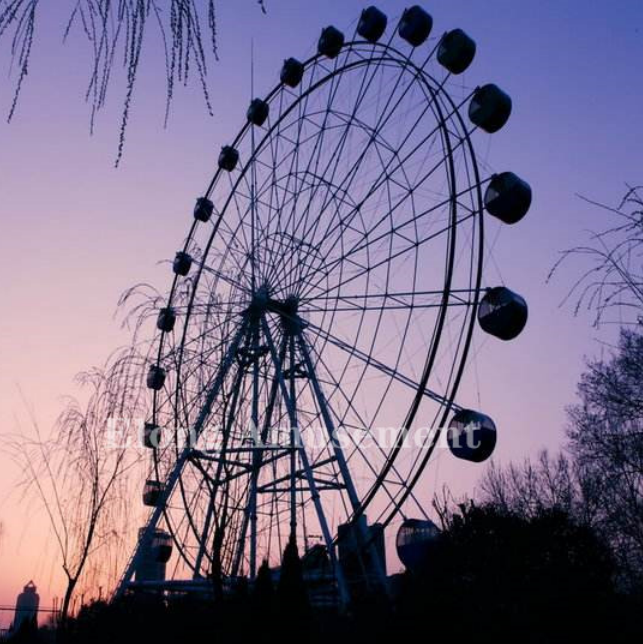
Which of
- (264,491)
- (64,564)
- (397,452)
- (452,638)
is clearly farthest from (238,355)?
(452,638)

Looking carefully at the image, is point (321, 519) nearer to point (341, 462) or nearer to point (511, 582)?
point (341, 462)

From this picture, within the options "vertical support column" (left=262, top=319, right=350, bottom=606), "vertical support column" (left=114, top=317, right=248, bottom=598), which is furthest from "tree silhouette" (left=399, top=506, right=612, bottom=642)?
"vertical support column" (left=114, top=317, right=248, bottom=598)

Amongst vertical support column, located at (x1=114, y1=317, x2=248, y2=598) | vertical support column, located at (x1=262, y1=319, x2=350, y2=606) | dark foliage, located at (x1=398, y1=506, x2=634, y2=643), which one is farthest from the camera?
vertical support column, located at (x1=114, y1=317, x2=248, y2=598)

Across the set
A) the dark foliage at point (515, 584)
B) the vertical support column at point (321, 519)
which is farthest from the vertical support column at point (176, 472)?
the dark foliage at point (515, 584)

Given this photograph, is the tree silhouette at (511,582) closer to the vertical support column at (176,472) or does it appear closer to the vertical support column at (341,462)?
the vertical support column at (341,462)

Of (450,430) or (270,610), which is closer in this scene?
(270,610)

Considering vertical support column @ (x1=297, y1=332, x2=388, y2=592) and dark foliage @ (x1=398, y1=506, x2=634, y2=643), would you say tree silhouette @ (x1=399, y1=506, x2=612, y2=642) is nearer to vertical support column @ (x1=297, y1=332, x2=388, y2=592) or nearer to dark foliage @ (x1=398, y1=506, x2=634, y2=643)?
dark foliage @ (x1=398, y1=506, x2=634, y2=643)

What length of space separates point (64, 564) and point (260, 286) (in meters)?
6.69

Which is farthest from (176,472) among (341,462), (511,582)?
(511,582)

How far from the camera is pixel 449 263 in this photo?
10773 millimetres

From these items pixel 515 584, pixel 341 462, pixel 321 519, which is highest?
pixel 341 462

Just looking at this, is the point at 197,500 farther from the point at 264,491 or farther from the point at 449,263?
the point at 449,263

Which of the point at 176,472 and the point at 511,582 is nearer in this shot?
the point at 511,582

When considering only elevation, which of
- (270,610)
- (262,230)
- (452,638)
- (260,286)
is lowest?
(452,638)
